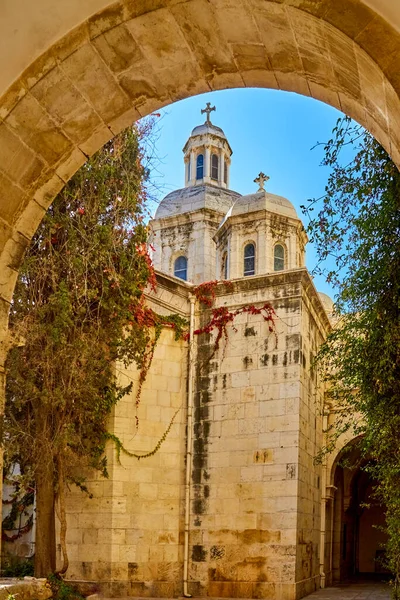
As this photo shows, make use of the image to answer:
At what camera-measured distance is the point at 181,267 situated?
938 inches

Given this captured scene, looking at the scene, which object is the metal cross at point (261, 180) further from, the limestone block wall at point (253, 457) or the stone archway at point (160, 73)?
the stone archway at point (160, 73)

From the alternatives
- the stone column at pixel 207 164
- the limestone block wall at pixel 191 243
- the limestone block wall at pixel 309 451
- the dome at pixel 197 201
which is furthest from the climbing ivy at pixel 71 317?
the stone column at pixel 207 164

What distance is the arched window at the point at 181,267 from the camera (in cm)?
2370

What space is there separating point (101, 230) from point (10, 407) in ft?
9.14

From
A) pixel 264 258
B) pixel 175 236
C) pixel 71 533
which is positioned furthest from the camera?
pixel 175 236

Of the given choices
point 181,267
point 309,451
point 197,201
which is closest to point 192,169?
point 197,201

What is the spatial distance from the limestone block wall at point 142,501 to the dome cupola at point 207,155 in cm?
1442

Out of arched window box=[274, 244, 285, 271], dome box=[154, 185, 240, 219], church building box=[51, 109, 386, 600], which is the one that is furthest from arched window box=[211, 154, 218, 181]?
church building box=[51, 109, 386, 600]

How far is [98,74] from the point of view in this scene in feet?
9.80

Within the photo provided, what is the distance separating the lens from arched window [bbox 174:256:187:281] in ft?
77.8

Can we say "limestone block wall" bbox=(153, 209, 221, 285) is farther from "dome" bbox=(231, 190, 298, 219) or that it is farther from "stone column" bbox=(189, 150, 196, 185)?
"dome" bbox=(231, 190, 298, 219)

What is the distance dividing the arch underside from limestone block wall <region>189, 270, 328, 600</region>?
28.4 feet

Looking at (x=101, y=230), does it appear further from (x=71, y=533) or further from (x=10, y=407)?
(x=71, y=533)

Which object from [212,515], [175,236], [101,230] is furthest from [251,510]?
[175,236]
